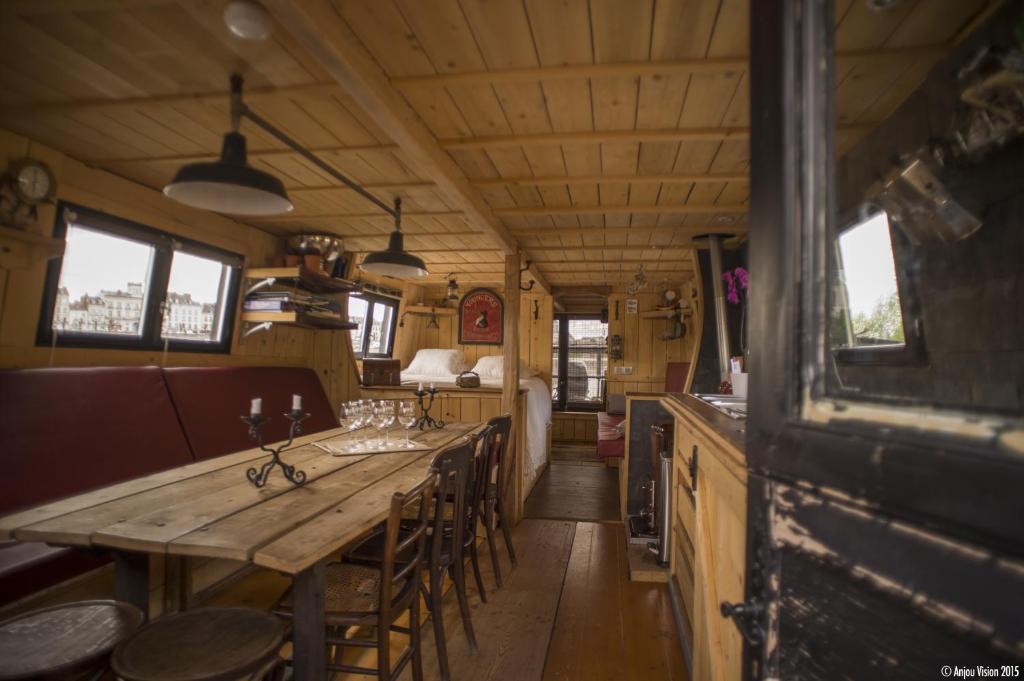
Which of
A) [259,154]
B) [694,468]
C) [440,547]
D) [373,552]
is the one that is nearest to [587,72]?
[694,468]

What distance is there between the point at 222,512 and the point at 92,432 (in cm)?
167

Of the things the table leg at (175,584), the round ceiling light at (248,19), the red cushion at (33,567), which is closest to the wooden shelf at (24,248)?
the red cushion at (33,567)

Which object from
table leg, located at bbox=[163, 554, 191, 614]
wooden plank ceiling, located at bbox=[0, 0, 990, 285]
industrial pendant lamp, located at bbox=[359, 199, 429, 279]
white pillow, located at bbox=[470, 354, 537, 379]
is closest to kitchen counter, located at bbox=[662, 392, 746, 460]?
wooden plank ceiling, located at bbox=[0, 0, 990, 285]

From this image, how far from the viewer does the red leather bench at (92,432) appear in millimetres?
2049

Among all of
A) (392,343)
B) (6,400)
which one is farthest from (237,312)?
(392,343)

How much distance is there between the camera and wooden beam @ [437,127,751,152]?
232 cm

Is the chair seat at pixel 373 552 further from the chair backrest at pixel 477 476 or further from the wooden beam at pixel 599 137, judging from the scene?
the wooden beam at pixel 599 137

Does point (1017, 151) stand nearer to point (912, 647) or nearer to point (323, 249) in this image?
point (912, 647)

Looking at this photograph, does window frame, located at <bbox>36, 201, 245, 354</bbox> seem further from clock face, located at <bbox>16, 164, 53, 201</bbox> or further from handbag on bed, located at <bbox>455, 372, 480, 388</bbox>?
handbag on bed, located at <bbox>455, 372, 480, 388</bbox>

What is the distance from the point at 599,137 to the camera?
238 centimetres

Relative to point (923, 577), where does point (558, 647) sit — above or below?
below

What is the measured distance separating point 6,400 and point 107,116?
1.43 metres

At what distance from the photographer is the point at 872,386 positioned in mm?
676

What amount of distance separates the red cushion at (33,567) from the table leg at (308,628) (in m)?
1.29
